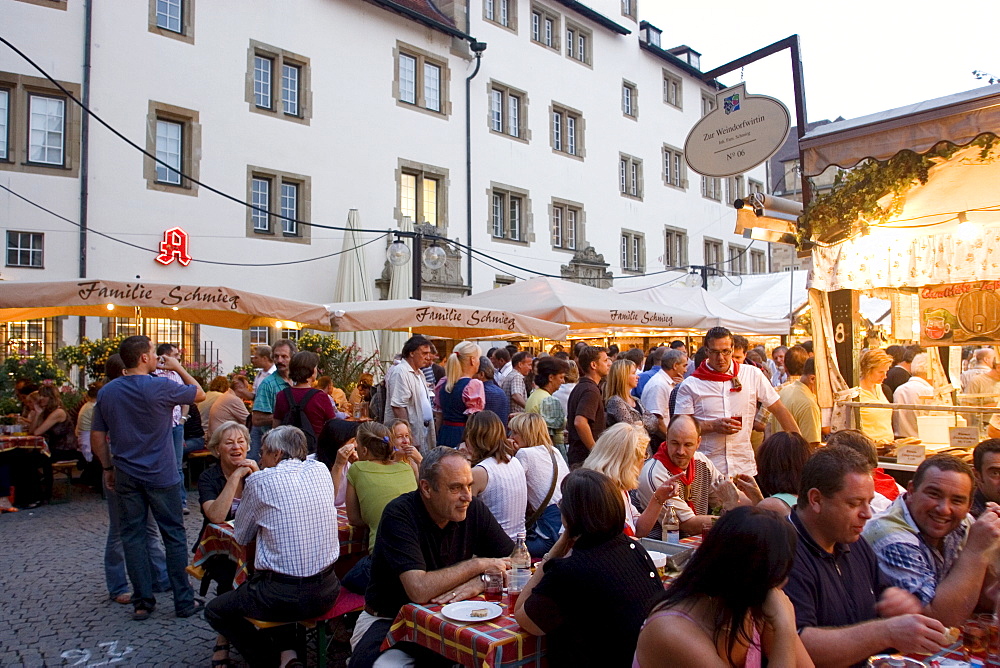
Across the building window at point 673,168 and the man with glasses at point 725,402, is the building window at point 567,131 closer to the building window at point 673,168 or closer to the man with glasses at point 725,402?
the building window at point 673,168

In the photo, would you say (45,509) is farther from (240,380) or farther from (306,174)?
(306,174)

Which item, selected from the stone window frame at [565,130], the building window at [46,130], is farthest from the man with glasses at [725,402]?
the stone window frame at [565,130]

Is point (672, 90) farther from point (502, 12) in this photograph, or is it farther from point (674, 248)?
point (502, 12)

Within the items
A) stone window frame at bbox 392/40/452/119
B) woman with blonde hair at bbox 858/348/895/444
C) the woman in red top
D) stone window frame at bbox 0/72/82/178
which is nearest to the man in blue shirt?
the woman in red top

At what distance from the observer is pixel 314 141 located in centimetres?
1858

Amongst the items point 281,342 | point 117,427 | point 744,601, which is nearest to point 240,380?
point 281,342

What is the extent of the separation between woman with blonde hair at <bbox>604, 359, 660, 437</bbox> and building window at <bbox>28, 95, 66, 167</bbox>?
39.8 ft

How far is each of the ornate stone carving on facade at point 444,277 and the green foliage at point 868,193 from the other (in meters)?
13.5

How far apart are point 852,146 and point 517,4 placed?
1985 cm

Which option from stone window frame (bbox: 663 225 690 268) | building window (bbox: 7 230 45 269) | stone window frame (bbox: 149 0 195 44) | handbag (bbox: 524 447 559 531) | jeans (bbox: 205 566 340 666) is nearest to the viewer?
jeans (bbox: 205 566 340 666)

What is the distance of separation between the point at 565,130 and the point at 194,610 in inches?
869

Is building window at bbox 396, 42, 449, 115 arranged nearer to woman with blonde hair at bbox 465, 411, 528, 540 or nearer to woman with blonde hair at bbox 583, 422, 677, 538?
woman with blonde hair at bbox 465, 411, 528, 540

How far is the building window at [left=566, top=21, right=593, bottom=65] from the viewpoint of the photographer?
26.3 metres

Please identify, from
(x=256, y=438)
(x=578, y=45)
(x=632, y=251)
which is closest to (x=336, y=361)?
(x=256, y=438)
